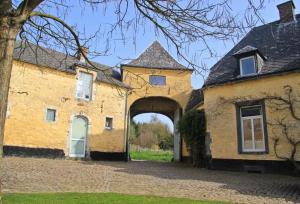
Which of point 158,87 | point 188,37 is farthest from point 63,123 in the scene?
point 188,37

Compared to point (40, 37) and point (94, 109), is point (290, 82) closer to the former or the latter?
point (40, 37)

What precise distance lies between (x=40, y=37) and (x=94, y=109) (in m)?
12.6

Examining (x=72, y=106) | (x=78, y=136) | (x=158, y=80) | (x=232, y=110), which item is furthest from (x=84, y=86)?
(x=232, y=110)

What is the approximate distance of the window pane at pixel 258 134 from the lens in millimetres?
11414

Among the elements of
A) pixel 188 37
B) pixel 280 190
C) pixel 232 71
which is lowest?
pixel 280 190

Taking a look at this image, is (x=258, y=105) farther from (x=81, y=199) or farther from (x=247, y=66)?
(x=81, y=199)

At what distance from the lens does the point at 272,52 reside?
41.3 feet

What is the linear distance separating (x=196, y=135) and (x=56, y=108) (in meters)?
7.87

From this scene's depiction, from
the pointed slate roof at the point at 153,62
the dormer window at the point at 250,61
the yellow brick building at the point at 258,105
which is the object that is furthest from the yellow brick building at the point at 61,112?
the dormer window at the point at 250,61

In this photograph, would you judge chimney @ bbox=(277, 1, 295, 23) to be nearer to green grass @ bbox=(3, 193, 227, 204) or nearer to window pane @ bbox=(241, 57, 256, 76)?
window pane @ bbox=(241, 57, 256, 76)

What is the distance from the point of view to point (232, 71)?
12922 mm

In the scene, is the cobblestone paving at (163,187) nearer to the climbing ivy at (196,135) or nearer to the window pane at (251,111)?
the window pane at (251,111)

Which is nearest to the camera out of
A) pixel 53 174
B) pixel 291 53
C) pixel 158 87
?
pixel 53 174

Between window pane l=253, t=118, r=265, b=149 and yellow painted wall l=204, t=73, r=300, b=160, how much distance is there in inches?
15.1
